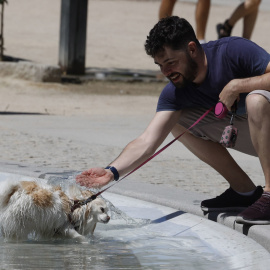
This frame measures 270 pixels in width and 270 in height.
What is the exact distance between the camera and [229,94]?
167 inches

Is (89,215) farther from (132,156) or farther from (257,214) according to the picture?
(257,214)

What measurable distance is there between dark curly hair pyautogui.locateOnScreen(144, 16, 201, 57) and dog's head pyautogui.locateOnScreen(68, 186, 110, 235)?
2.69ft

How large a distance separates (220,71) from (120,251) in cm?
109

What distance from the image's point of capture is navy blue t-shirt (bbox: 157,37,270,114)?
432 cm

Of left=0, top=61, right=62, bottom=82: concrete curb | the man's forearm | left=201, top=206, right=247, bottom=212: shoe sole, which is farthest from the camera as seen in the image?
left=0, top=61, right=62, bottom=82: concrete curb

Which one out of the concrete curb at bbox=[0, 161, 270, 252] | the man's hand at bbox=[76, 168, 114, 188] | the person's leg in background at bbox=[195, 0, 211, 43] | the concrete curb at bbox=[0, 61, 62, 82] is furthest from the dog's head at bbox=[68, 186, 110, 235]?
the concrete curb at bbox=[0, 61, 62, 82]

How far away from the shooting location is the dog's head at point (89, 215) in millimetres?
4113

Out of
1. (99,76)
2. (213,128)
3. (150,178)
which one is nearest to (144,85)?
(99,76)

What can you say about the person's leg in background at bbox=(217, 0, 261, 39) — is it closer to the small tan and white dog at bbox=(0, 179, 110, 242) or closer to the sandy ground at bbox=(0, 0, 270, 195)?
the sandy ground at bbox=(0, 0, 270, 195)

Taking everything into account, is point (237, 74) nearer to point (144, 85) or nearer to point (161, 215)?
point (161, 215)

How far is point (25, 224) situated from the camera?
4.06 metres

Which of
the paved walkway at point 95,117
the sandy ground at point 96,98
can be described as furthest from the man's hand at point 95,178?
the sandy ground at point 96,98

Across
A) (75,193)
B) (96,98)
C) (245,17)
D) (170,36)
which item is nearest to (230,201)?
(75,193)

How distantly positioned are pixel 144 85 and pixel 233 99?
32.5ft
